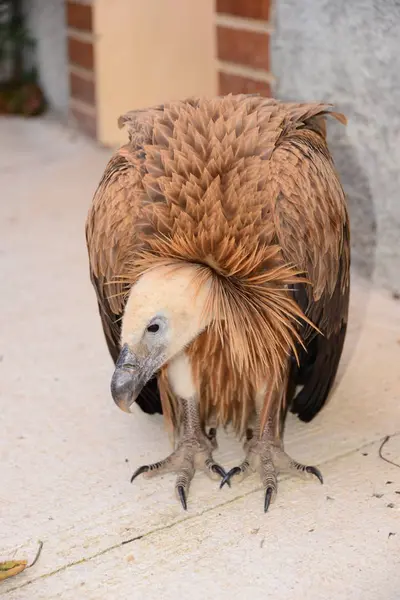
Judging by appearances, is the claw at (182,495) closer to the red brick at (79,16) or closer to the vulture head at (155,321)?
the vulture head at (155,321)

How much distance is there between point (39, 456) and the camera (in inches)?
94.2

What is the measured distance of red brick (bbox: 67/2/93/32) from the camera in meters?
5.24

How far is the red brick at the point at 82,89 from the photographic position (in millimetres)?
5422

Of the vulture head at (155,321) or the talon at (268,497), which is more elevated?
the vulture head at (155,321)

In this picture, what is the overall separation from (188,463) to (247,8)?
7.14 feet

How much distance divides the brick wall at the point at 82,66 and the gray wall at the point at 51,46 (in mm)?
411

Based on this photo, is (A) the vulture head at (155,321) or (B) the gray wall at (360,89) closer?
(A) the vulture head at (155,321)

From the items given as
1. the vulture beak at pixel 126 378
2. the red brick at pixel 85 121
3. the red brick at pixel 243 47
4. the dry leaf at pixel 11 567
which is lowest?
the red brick at pixel 85 121

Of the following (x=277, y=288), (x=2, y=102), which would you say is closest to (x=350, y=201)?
(x=277, y=288)

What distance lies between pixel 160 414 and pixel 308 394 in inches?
18.7

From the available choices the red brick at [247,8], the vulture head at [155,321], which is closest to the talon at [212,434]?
the vulture head at [155,321]

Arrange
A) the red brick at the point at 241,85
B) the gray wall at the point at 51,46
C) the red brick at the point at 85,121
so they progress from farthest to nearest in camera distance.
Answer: the gray wall at the point at 51,46
the red brick at the point at 85,121
the red brick at the point at 241,85

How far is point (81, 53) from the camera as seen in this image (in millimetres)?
5496

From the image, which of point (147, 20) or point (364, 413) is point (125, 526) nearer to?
point (364, 413)
